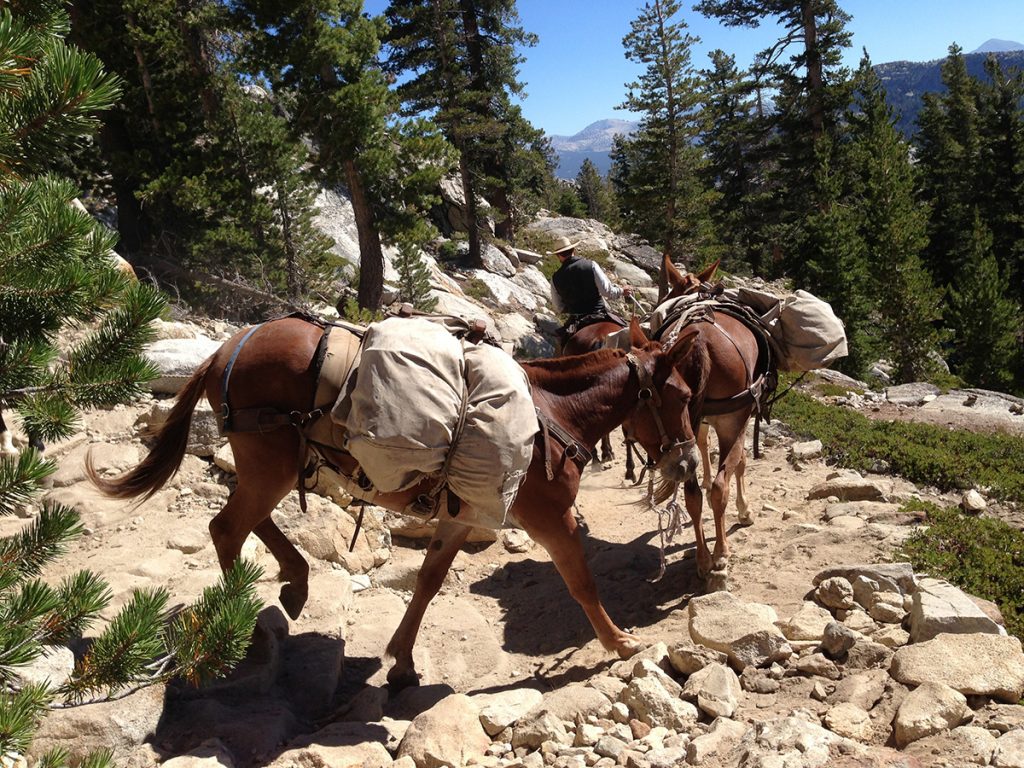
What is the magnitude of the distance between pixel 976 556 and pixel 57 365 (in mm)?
6676

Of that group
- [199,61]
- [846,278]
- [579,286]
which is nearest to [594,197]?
[846,278]

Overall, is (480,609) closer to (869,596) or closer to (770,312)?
(869,596)

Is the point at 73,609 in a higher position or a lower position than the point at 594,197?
lower

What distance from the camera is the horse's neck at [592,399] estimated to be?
5.10m

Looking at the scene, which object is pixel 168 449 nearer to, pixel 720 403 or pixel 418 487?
pixel 418 487

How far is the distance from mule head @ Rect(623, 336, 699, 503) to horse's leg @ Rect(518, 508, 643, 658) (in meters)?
0.87

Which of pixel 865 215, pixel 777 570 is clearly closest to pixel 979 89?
pixel 865 215

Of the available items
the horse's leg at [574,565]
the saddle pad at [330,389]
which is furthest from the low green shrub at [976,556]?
the saddle pad at [330,389]

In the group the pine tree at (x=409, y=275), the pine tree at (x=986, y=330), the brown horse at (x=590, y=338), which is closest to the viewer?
the brown horse at (x=590, y=338)

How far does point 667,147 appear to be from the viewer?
2773 centimetres

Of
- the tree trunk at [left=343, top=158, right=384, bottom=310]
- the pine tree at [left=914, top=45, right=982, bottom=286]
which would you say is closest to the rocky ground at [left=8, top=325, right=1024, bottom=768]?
the tree trunk at [left=343, top=158, right=384, bottom=310]

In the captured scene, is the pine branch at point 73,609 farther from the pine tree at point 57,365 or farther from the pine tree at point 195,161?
the pine tree at point 195,161

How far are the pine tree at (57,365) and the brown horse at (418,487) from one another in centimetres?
205

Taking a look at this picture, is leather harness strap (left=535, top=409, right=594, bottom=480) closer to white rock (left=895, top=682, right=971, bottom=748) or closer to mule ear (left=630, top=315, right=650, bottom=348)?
mule ear (left=630, top=315, right=650, bottom=348)
